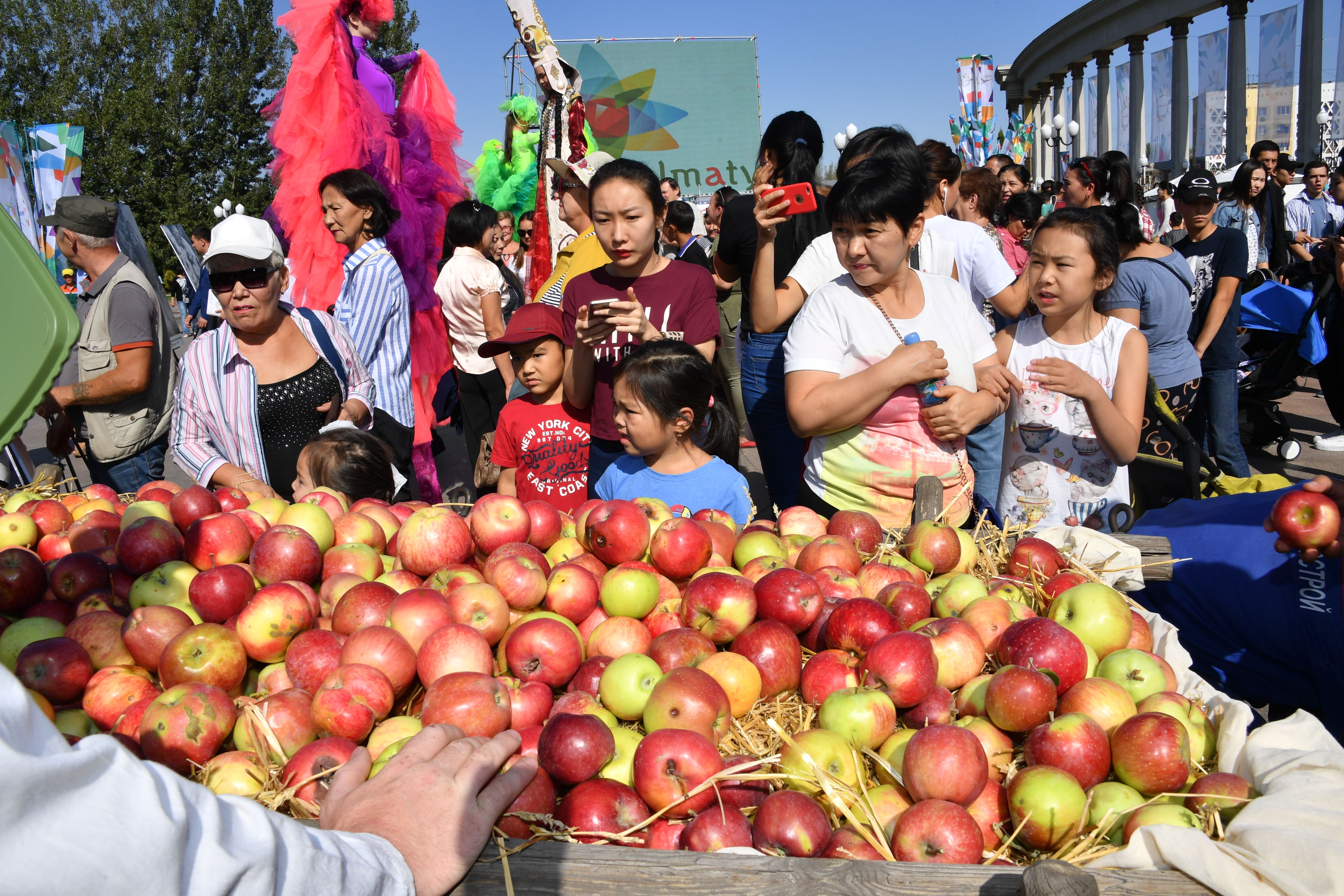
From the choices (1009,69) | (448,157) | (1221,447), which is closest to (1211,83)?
(1009,69)

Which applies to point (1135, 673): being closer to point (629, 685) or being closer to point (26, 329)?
point (629, 685)

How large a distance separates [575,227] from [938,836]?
480 centimetres

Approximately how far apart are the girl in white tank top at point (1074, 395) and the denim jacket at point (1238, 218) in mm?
6416

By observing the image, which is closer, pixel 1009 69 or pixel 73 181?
pixel 73 181

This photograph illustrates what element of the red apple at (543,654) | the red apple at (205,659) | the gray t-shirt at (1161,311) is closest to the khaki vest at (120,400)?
the red apple at (205,659)

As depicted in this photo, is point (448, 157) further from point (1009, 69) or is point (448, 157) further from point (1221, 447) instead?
point (1009, 69)

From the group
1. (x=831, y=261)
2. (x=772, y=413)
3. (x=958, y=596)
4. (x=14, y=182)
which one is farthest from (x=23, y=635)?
(x=14, y=182)

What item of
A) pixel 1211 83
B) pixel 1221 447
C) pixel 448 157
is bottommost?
pixel 1221 447

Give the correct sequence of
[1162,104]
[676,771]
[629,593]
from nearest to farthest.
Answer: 1. [676,771]
2. [629,593]
3. [1162,104]

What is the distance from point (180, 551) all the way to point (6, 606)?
1.39ft

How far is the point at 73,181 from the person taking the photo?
34.6ft

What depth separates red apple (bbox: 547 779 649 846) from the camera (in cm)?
146

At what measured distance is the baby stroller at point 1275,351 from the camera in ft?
23.3

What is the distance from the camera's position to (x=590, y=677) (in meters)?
1.89
